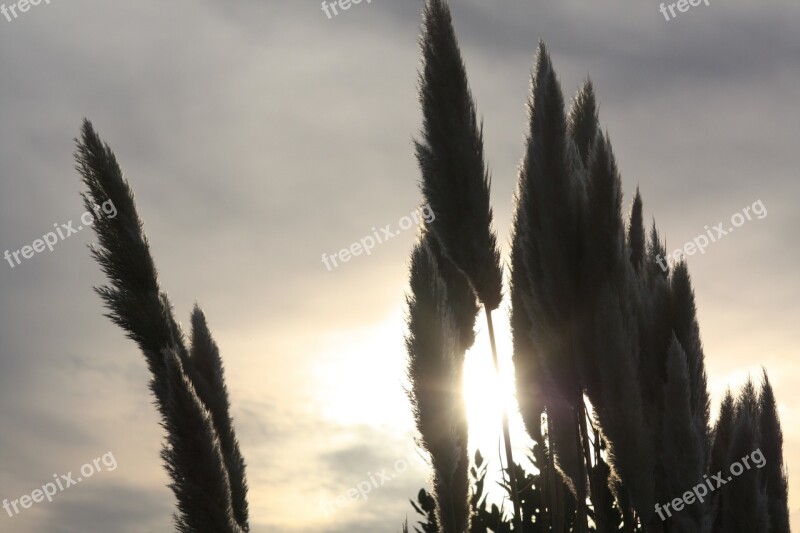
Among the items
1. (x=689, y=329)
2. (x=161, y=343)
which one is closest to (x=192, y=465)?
(x=161, y=343)

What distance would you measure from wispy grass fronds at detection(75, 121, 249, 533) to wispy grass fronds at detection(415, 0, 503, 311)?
44.9 inches

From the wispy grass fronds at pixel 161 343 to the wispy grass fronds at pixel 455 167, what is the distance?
114 cm

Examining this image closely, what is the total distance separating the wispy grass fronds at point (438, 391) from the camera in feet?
9.90

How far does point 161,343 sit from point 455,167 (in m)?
1.35

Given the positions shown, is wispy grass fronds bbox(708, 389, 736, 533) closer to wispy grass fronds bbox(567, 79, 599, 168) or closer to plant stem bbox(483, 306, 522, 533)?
plant stem bbox(483, 306, 522, 533)

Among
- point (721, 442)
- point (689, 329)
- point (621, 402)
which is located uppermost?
point (689, 329)

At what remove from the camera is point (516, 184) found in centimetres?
334

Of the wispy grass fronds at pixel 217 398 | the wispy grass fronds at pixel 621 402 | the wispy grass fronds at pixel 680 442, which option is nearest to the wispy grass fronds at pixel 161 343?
the wispy grass fronds at pixel 217 398

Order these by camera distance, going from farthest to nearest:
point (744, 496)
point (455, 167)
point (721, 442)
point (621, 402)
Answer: point (721, 442), point (744, 496), point (455, 167), point (621, 402)

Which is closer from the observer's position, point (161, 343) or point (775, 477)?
point (161, 343)

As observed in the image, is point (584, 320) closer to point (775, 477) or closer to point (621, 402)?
point (621, 402)

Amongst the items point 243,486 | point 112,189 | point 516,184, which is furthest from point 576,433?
point 112,189

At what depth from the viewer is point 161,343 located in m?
3.28

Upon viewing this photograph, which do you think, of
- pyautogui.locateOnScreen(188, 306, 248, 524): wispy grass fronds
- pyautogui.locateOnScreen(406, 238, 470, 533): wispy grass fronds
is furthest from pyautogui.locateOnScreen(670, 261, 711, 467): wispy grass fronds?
pyautogui.locateOnScreen(188, 306, 248, 524): wispy grass fronds
